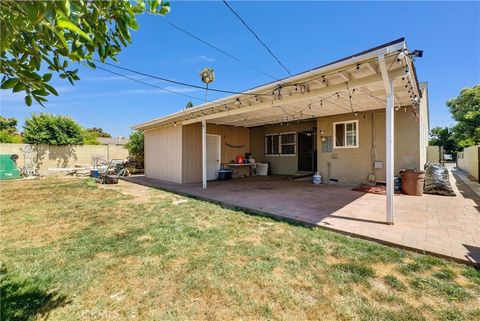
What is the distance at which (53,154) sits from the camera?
43.9 feet

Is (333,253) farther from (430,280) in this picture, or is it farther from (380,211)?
(380,211)

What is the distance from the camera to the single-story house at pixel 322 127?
4102 mm

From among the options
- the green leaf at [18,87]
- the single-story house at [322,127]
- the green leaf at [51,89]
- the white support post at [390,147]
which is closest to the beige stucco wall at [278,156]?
the single-story house at [322,127]

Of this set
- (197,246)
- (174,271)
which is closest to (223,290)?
(174,271)

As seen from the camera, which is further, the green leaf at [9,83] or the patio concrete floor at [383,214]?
the patio concrete floor at [383,214]

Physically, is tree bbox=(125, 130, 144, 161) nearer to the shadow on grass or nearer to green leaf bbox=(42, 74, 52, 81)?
the shadow on grass

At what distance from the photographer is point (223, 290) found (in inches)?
88.1

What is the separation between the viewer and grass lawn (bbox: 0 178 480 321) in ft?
6.42

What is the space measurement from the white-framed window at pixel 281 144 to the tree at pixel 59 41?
10802mm

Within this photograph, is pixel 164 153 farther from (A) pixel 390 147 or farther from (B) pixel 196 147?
(A) pixel 390 147

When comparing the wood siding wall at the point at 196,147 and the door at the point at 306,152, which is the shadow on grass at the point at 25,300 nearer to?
the wood siding wall at the point at 196,147

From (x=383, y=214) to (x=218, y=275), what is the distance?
3.81m

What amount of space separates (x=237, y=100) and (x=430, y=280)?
5.39 metres

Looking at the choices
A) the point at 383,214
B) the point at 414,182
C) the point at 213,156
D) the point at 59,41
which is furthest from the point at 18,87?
the point at 213,156
